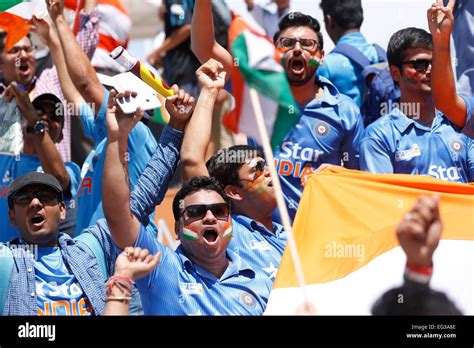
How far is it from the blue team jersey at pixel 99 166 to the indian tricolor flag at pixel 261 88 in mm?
1055

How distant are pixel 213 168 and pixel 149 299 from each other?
1298 mm

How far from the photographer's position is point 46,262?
20.0 ft

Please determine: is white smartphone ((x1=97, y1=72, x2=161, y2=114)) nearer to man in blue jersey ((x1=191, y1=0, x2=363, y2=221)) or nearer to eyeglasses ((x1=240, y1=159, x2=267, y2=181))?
eyeglasses ((x1=240, y1=159, x2=267, y2=181))

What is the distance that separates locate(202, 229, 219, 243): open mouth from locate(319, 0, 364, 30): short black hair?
261 cm

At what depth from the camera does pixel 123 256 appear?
17.9ft

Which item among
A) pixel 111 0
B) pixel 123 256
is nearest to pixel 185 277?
pixel 123 256

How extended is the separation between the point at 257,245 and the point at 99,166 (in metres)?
1.20

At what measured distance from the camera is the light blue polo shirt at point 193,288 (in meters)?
5.79

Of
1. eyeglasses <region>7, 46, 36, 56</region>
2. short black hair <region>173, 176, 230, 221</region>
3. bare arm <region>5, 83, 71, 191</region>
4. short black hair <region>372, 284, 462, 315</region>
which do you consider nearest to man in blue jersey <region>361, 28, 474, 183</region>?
short black hair <region>173, 176, 230, 221</region>

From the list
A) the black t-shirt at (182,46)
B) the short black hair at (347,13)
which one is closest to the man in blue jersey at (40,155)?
the black t-shirt at (182,46)

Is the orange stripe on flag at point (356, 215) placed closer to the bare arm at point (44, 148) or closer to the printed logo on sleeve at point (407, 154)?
the printed logo on sleeve at point (407, 154)

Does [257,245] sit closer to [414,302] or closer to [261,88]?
[261,88]
